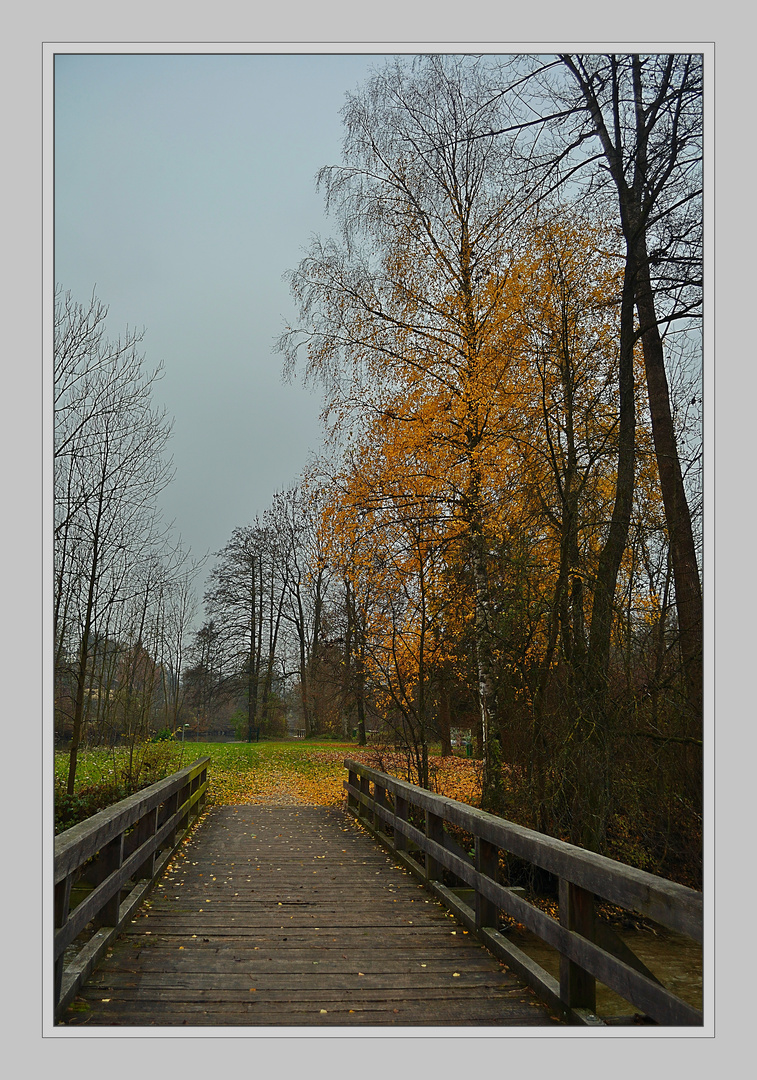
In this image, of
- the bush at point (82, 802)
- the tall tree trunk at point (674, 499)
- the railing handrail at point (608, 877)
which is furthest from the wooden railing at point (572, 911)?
the bush at point (82, 802)

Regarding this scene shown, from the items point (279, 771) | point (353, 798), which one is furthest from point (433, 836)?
point (279, 771)

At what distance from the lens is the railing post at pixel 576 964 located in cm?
265

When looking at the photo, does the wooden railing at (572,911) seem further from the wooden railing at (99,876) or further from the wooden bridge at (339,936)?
the wooden railing at (99,876)

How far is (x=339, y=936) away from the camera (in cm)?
382

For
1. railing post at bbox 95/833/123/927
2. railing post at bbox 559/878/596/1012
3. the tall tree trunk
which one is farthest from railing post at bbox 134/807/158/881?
the tall tree trunk

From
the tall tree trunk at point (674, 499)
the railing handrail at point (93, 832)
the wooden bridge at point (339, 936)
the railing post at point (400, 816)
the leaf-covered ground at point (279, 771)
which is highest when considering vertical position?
the tall tree trunk at point (674, 499)

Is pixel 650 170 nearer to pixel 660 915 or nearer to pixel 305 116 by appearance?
pixel 305 116

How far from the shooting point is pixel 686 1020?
7.10ft

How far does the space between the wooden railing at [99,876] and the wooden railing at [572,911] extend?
5.57 feet

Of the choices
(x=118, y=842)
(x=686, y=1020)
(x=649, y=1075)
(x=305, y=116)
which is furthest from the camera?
(x=305, y=116)

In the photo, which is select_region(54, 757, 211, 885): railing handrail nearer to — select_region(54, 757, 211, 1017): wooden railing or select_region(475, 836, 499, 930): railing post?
select_region(54, 757, 211, 1017): wooden railing

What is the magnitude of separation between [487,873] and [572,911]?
114cm
